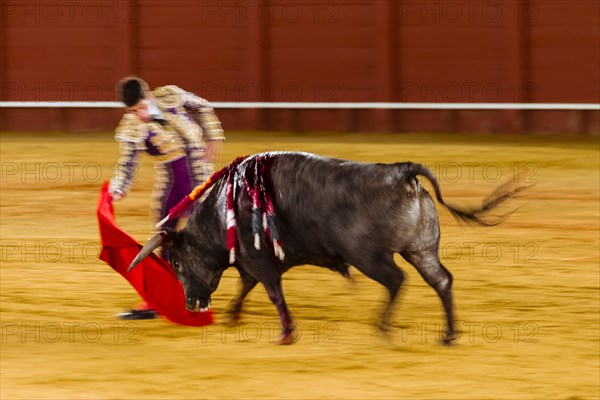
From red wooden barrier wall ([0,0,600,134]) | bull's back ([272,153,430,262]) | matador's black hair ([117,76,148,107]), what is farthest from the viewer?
red wooden barrier wall ([0,0,600,134])

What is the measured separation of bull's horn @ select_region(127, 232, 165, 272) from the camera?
18.7 feet

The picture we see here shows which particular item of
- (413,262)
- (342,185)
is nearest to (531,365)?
(413,262)

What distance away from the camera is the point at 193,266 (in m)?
5.81

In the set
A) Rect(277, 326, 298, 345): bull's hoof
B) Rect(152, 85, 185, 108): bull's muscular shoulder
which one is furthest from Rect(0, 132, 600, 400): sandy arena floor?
Rect(152, 85, 185, 108): bull's muscular shoulder

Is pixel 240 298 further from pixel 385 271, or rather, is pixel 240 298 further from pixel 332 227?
pixel 385 271

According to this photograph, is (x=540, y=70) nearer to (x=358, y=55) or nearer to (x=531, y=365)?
(x=358, y=55)

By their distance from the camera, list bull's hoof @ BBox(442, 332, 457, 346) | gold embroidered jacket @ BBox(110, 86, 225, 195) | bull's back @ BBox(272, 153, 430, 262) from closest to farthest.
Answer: bull's back @ BBox(272, 153, 430, 262) < bull's hoof @ BBox(442, 332, 457, 346) < gold embroidered jacket @ BBox(110, 86, 225, 195)

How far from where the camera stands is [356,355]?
5.32 meters

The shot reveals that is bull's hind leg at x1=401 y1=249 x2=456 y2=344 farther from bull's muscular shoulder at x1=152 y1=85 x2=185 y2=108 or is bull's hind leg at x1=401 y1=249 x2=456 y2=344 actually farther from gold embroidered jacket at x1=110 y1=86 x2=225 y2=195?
bull's muscular shoulder at x1=152 y1=85 x2=185 y2=108

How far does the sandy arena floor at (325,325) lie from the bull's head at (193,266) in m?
0.16

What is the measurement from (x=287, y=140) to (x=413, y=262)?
769 cm

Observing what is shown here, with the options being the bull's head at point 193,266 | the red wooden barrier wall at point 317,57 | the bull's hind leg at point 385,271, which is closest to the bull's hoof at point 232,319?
the bull's head at point 193,266

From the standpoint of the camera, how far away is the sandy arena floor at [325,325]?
4.86 metres

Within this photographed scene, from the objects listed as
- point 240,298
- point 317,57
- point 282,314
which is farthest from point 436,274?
point 317,57
